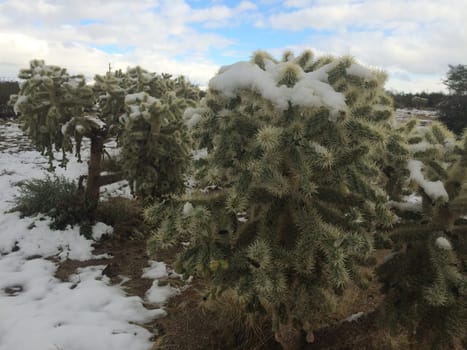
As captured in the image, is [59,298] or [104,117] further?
[104,117]

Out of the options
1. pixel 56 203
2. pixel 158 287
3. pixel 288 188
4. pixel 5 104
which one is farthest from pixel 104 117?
pixel 5 104

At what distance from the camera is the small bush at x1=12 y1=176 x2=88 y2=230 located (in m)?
6.14

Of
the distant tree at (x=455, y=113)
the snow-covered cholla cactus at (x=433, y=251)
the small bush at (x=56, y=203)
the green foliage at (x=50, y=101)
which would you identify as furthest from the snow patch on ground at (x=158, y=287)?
the distant tree at (x=455, y=113)

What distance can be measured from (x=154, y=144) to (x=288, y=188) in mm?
3288

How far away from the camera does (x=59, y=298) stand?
4.33m

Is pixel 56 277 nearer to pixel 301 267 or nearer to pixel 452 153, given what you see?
pixel 301 267

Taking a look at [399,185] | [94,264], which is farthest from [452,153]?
[94,264]

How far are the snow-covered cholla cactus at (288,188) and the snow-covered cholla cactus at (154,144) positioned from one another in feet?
8.56

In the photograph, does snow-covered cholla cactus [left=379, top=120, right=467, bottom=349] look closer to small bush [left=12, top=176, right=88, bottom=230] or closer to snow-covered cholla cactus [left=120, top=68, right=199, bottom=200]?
snow-covered cholla cactus [left=120, top=68, right=199, bottom=200]

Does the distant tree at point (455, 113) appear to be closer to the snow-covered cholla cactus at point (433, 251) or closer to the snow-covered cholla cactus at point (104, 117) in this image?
the snow-covered cholla cactus at point (104, 117)

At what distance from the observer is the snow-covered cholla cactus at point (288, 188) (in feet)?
7.98

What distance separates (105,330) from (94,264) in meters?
1.77

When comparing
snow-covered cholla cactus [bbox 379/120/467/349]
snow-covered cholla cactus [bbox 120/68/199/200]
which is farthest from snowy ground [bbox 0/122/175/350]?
snow-covered cholla cactus [bbox 379/120/467/349]

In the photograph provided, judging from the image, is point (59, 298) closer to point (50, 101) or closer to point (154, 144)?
point (154, 144)
